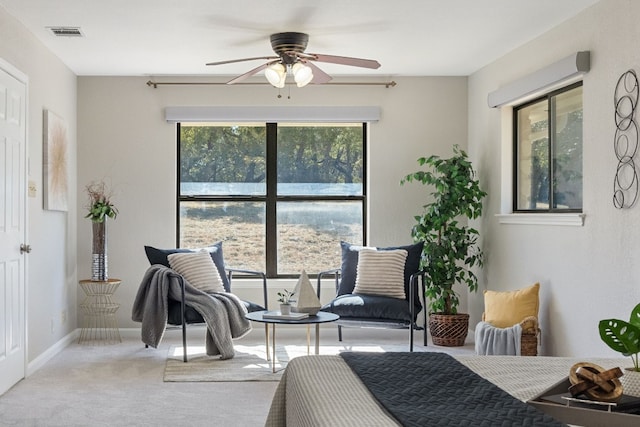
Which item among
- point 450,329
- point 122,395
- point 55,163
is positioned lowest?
point 122,395

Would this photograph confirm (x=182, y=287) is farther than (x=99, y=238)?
No

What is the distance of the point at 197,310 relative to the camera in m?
5.87

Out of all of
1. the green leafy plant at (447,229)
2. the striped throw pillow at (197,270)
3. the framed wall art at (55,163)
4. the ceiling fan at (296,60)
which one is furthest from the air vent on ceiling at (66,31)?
the green leafy plant at (447,229)

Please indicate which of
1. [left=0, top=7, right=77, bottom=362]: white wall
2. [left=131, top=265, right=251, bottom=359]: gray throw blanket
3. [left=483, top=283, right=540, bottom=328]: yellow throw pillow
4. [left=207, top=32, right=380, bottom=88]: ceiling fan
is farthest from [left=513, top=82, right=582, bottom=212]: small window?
[left=0, top=7, right=77, bottom=362]: white wall

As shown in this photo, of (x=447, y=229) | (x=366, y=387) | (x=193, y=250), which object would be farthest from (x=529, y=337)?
(x=366, y=387)

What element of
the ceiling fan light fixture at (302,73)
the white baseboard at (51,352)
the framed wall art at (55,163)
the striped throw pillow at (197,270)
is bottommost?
the white baseboard at (51,352)

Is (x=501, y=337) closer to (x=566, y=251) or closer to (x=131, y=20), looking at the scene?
(x=566, y=251)

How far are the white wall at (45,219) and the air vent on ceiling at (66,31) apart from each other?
0.60ft

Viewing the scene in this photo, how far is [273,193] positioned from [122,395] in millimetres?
2910

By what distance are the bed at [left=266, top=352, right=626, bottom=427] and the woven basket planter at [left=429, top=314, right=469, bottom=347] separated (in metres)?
3.86

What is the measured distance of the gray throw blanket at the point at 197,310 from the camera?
587 cm

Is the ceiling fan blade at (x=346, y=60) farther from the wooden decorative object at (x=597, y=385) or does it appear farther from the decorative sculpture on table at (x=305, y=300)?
the wooden decorative object at (x=597, y=385)

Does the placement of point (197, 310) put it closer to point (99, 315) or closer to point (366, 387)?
point (99, 315)

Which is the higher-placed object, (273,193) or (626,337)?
(273,193)
